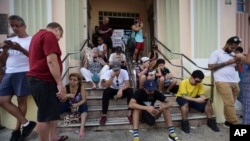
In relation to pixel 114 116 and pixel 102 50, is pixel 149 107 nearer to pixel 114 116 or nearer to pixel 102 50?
pixel 114 116

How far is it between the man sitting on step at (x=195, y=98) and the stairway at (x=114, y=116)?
182 mm

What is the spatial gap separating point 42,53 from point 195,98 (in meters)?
3.03

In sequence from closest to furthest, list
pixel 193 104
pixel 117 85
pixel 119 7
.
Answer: pixel 193 104 → pixel 117 85 → pixel 119 7

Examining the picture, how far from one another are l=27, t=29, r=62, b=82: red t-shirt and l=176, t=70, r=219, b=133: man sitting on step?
8.83 ft

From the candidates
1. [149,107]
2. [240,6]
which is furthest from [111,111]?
[240,6]

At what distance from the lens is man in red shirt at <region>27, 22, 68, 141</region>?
2910 millimetres

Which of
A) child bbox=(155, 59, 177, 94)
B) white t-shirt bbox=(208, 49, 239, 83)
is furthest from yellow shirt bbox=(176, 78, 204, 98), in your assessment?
child bbox=(155, 59, 177, 94)

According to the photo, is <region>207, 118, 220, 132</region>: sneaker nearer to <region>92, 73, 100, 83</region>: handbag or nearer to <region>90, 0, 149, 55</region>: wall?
<region>92, 73, 100, 83</region>: handbag

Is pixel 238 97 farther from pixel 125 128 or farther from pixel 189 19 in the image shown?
pixel 125 128

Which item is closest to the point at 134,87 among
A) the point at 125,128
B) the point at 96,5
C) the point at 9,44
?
the point at 125,128

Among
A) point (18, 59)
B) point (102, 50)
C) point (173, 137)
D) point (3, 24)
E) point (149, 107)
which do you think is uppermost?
point (3, 24)

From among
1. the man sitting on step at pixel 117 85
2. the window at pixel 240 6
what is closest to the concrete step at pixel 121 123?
the man sitting on step at pixel 117 85

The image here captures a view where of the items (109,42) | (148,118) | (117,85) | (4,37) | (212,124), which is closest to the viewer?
(148,118)

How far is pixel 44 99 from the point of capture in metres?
2.94
